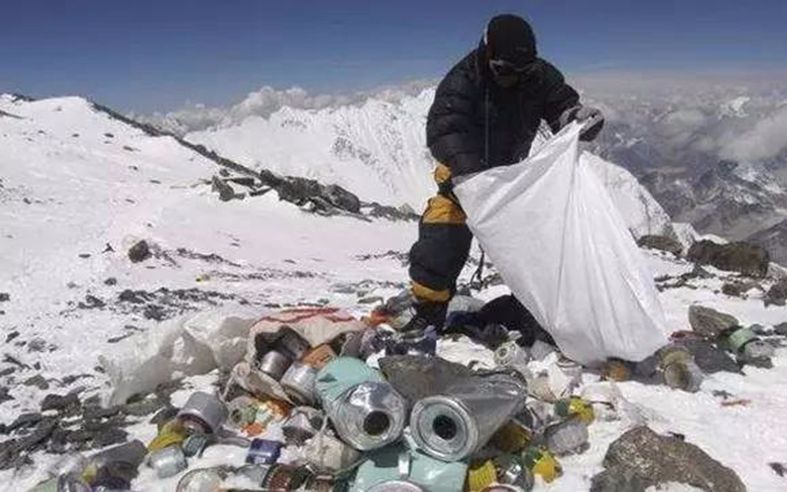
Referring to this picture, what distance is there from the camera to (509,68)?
5055 mm

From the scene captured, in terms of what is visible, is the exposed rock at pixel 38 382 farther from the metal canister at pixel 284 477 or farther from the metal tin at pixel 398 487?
the metal tin at pixel 398 487

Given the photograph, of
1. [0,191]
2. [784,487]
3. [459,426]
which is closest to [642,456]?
[784,487]

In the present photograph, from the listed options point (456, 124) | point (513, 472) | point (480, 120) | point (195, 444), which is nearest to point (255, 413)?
point (195, 444)

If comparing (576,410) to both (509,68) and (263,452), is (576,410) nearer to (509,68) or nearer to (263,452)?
(263,452)

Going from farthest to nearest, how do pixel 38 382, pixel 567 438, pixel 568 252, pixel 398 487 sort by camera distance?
pixel 38 382 < pixel 568 252 < pixel 567 438 < pixel 398 487

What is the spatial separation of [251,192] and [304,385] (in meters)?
16.6

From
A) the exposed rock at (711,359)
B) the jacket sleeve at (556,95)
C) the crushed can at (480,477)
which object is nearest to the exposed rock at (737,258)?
the exposed rock at (711,359)

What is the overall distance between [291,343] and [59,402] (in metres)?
1.99

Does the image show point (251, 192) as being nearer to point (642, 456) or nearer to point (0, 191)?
point (0, 191)

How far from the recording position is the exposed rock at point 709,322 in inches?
232

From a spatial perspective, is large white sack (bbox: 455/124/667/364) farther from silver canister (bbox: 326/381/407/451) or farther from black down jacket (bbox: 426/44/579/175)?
silver canister (bbox: 326/381/407/451)

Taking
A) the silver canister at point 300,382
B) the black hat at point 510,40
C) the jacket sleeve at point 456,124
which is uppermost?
the black hat at point 510,40

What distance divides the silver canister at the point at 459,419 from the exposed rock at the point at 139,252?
9.68 metres

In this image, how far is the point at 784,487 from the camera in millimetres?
3641
